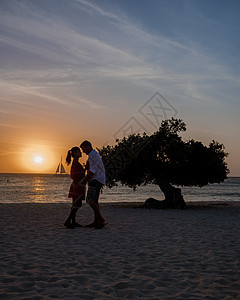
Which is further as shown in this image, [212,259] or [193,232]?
[193,232]

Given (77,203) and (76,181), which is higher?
(76,181)

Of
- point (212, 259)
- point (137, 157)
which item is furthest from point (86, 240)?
point (137, 157)

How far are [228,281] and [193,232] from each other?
16.2 ft

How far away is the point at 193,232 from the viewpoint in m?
9.78

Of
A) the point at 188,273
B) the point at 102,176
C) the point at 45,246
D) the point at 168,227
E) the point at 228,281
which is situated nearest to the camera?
the point at 228,281

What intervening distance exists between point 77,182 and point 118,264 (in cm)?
453

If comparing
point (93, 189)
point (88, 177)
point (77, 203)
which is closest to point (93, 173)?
point (88, 177)

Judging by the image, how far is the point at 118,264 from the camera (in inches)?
229

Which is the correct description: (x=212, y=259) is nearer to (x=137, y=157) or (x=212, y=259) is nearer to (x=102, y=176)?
(x=102, y=176)

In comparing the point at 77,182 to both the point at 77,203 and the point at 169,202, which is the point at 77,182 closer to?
the point at 77,203

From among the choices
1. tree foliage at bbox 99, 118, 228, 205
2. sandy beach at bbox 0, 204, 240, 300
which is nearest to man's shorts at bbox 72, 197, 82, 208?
sandy beach at bbox 0, 204, 240, 300

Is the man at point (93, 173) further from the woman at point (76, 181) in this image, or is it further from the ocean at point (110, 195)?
the ocean at point (110, 195)

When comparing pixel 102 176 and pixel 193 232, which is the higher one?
pixel 102 176

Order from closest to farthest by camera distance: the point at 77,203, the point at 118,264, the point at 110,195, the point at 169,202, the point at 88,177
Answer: the point at 118,264, the point at 88,177, the point at 77,203, the point at 169,202, the point at 110,195
